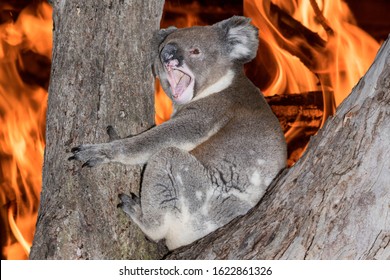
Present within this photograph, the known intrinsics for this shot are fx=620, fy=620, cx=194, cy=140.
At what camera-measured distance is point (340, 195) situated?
9.11ft

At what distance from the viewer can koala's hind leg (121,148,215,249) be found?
11.1 ft

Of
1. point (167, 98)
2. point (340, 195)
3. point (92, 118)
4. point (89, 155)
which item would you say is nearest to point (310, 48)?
point (167, 98)

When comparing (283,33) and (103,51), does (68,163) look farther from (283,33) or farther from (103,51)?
(283,33)

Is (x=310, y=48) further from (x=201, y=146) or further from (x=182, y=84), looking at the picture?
(x=201, y=146)

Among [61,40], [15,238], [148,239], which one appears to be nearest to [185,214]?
[148,239]

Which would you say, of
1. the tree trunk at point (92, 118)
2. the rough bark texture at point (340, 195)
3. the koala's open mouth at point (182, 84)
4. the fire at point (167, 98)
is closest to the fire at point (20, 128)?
the fire at point (167, 98)

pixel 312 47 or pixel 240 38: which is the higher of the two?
pixel 240 38

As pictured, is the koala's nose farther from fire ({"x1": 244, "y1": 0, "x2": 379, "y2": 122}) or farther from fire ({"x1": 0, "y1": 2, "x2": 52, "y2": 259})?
fire ({"x1": 244, "y1": 0, "x2": 379, "y2": 122})

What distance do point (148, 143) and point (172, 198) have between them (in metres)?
0.33

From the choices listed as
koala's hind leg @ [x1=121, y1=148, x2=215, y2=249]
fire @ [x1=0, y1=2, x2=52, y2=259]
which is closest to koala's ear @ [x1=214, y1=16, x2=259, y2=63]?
koala's hind leg @ [x1=121, y1=148, x2=215, y2=249]

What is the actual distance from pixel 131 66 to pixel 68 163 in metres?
0.68

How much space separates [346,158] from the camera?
9.20 ft

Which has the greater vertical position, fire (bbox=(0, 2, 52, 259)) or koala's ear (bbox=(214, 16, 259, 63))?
koala's ear (bbox=(214, 16, 259, 63))

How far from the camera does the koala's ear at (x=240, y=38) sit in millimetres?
3924
